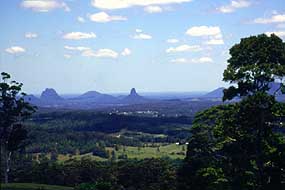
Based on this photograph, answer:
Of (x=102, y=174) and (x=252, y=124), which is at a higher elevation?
(x=252, y=124)

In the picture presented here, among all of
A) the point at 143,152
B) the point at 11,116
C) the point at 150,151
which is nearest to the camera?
the point at 11,116

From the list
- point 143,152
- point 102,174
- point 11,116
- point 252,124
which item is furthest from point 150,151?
point 252,124

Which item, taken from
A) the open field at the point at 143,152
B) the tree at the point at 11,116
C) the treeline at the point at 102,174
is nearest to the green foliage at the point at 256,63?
the tree at the point at 11,116

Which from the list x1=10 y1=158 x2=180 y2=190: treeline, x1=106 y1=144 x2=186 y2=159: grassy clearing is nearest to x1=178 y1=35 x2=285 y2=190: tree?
x1=10 y1=158 x2=180 y2=190: treeline

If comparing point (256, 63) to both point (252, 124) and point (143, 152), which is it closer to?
point (252, 124)

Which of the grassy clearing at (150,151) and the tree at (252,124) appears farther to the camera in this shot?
the grassy clearing at (150,151)

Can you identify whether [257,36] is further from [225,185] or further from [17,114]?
[17,114]

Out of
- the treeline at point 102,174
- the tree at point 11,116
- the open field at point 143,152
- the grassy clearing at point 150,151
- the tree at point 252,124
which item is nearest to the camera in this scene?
the tree at point 252,124

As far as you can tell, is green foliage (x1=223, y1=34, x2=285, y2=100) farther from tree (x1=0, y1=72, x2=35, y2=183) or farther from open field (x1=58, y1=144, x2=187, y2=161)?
open field (x1=58, y1=144, x2=187, y2=161)

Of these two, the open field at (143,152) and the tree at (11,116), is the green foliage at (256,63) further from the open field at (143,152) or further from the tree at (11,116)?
the open field at (143,152)
